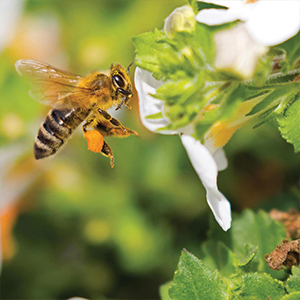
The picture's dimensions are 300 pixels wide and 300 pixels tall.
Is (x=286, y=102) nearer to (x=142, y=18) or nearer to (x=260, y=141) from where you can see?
(x=260, y=141)

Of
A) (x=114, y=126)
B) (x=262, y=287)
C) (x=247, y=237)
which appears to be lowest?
(x=247, y=237)

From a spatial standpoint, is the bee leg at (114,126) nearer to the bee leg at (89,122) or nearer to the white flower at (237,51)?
the bee leg at (89,122)

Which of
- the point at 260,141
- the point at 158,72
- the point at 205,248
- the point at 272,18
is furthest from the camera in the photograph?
the point at 260,141

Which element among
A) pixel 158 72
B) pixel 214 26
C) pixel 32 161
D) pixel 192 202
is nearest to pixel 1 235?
pixel 32 161

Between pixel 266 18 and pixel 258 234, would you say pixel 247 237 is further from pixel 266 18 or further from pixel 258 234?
pixel 266 18

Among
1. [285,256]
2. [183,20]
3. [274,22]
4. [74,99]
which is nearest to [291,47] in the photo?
[274,22]

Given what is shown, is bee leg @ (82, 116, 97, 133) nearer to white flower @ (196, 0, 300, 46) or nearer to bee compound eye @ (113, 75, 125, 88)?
bee compound eye @ (113, 75, 125, 88)
